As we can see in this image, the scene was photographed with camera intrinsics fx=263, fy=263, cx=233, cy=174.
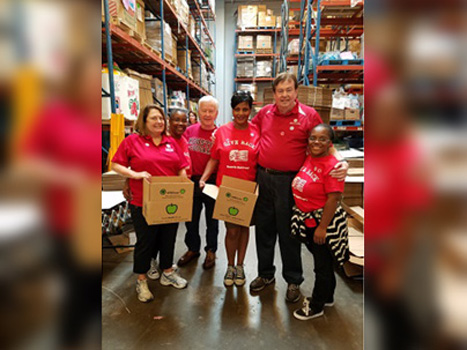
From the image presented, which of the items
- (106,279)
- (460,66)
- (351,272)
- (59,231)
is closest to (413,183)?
(460,66)

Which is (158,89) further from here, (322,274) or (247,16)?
(247,16)

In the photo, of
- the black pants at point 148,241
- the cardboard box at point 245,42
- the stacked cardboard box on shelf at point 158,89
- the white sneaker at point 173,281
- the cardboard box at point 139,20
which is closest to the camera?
the black pants at point 148,241

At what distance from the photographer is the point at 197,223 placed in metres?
2.89

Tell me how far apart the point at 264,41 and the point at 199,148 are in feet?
26.0

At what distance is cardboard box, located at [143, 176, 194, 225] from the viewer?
1914 millimetres

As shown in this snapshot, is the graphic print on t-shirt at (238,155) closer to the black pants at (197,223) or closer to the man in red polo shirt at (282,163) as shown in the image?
the man in red polo shirt at (282,163)

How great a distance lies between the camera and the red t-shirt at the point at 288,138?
2064 mm

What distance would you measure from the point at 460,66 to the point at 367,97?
0.09 metres

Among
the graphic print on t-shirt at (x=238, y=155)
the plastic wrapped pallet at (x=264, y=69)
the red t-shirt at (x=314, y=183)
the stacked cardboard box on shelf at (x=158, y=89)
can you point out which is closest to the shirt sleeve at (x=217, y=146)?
the graphic print on t-shirt at (x=238, y=155)

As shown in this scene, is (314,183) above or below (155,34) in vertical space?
below

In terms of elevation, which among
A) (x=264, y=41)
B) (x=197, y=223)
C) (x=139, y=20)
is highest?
(x=264, y=41)

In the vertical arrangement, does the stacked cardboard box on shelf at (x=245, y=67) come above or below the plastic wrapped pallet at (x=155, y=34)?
above

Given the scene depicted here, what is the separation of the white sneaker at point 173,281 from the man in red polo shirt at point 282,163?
0.81 m

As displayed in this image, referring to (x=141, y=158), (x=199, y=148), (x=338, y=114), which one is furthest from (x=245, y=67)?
(x=141, y=158)
